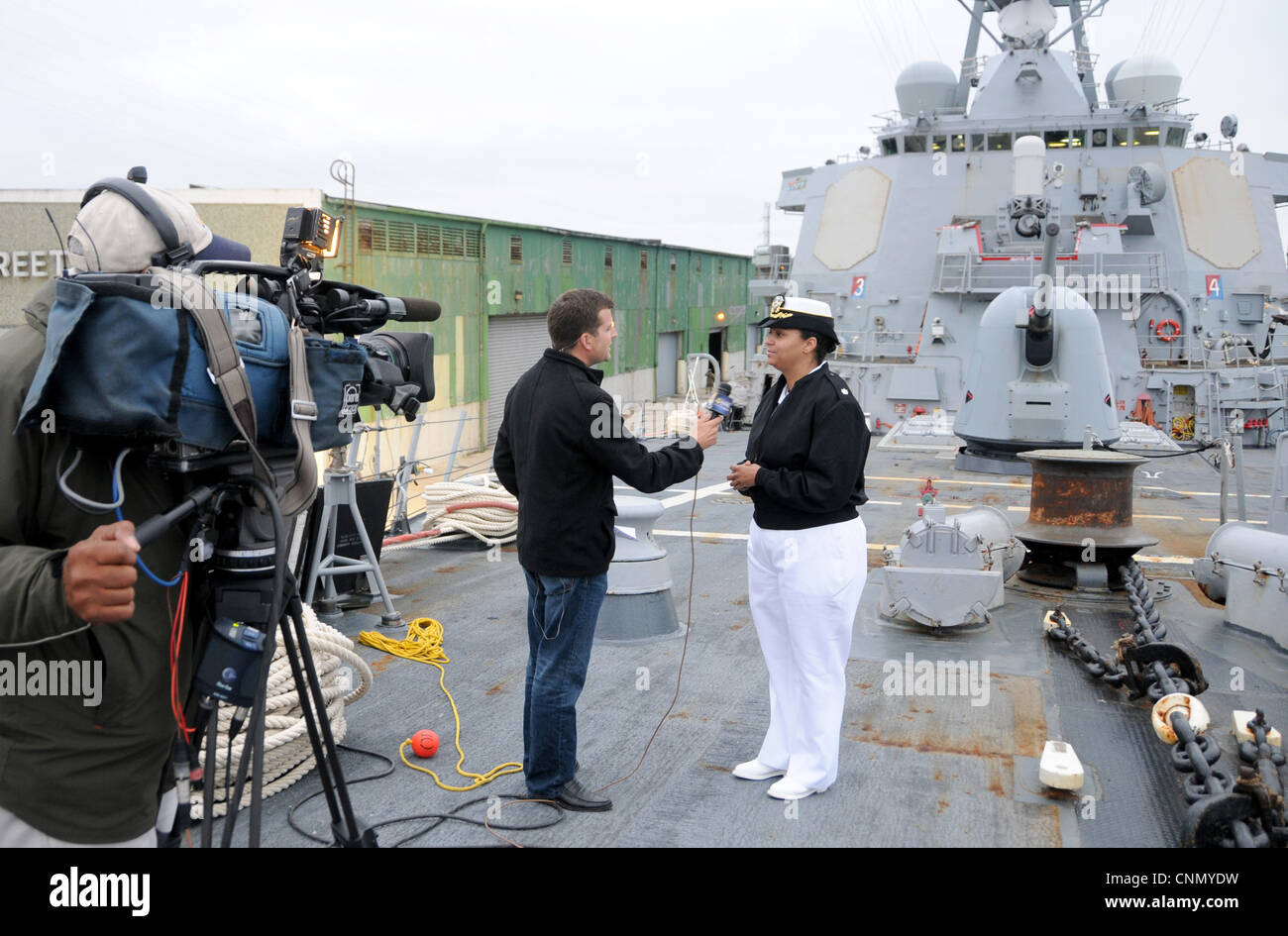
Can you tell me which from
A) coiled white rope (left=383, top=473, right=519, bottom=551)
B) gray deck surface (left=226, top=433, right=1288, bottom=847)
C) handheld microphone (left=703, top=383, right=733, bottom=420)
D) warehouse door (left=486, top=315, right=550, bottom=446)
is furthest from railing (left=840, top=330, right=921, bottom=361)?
handheld microphone (left=703, top=383, right=733, bottom=420)

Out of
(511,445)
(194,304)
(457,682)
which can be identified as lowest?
(457,682)

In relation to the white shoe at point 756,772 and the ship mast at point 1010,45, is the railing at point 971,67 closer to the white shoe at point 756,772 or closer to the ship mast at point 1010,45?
the ship mast at point 1010,45

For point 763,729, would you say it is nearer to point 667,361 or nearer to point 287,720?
point 287,720

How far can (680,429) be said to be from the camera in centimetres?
352

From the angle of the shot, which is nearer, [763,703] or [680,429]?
[680,429]

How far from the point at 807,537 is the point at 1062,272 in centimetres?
1598

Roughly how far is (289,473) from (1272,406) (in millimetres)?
19097

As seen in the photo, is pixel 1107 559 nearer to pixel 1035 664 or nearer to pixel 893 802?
pixel 1035 664

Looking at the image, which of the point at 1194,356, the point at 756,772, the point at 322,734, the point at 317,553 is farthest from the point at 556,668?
the point at 1194,356

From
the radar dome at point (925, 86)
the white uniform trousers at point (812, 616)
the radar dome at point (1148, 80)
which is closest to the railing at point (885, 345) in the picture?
the radar dome at point (925, 86)

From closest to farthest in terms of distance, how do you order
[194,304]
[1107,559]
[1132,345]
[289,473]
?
[194,304]
[289,473]
[1107,559]
[1132,345]

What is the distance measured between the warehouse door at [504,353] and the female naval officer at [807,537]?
2296 centimetres

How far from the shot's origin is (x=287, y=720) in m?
3.36
